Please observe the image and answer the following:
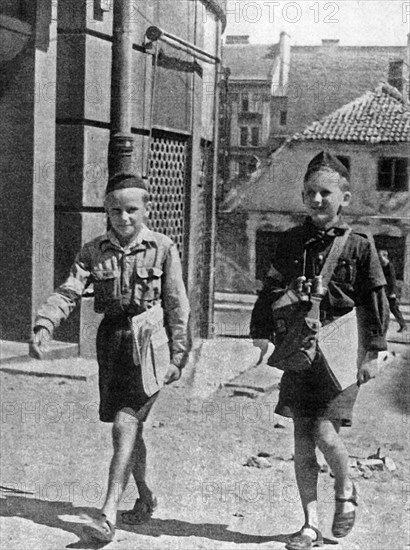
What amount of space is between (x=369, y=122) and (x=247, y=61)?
69 centimetres

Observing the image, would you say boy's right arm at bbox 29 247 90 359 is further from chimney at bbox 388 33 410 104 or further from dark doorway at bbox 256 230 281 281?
chimney at bbox 388 33 410 104

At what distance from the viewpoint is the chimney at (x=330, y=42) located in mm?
4344

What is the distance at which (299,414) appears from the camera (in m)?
3.85

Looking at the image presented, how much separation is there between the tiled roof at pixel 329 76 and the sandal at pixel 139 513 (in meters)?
1.83

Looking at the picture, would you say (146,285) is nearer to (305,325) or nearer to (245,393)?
(305,325)

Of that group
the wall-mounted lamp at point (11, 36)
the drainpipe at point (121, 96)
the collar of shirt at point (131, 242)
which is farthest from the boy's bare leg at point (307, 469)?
the wall-mounted lamp at point (11, 36)

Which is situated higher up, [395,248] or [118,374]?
[395,248]

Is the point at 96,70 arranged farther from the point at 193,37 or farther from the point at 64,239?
the point at 64,239

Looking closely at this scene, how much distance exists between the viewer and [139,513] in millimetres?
4195

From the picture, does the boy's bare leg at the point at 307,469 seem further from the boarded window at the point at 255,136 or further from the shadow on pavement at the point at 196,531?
the boarded window at the point at 255,136

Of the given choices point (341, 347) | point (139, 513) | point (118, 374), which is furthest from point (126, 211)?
point (139, 513)

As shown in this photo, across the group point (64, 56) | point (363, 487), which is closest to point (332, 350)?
point (363, 487)

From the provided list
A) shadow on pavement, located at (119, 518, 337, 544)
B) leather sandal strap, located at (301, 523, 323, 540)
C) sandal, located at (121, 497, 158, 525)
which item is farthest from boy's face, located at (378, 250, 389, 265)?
sandal, located at (121, 497, 158, 525)

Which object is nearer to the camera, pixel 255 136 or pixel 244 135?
pixel 255 136
